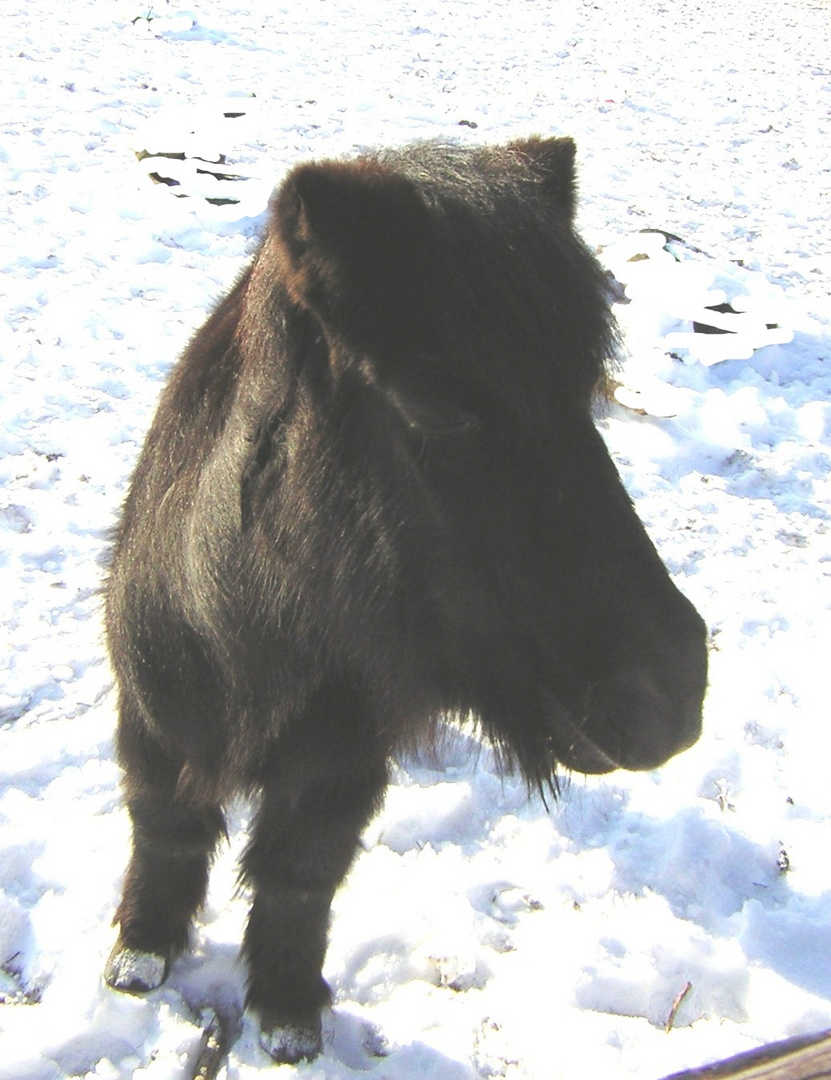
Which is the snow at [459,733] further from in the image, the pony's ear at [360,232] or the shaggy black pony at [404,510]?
the pony's ear at [360,232]

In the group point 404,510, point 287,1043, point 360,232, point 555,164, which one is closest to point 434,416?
point 404,510

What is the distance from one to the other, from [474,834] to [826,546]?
2.24m

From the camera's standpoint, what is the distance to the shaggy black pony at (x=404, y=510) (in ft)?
4.63

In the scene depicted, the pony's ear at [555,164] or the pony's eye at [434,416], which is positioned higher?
the pony's ear at [555,164]

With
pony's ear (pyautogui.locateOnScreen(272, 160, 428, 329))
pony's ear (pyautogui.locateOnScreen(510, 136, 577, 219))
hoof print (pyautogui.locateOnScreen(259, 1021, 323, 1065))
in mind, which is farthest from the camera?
hoof print (pyautogui.locateOnScreen(259, 1021, 323, 1065))

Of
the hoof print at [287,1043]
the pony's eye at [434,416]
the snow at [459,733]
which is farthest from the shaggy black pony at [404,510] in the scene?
the snow at [459,733]

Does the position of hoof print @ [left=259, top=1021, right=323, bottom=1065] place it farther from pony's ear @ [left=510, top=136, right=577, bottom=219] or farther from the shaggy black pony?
pony's ear @ [left=510, top=136, right=577, bottom=219]

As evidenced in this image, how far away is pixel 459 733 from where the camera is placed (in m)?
2.81

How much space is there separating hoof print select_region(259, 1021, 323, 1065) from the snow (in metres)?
0.03

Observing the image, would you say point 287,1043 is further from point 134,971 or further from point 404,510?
point 404,510

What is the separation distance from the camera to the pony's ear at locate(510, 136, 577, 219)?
178cm

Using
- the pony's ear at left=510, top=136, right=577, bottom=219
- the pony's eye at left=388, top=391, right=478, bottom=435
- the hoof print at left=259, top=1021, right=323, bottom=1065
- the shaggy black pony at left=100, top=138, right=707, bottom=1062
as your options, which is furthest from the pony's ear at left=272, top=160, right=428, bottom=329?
the hoof print at left=259, top=1021, right=323, bottom=1065

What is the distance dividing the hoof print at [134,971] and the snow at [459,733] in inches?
1.7

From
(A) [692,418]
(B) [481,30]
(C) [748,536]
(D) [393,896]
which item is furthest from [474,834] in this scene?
(B) [481,30]
